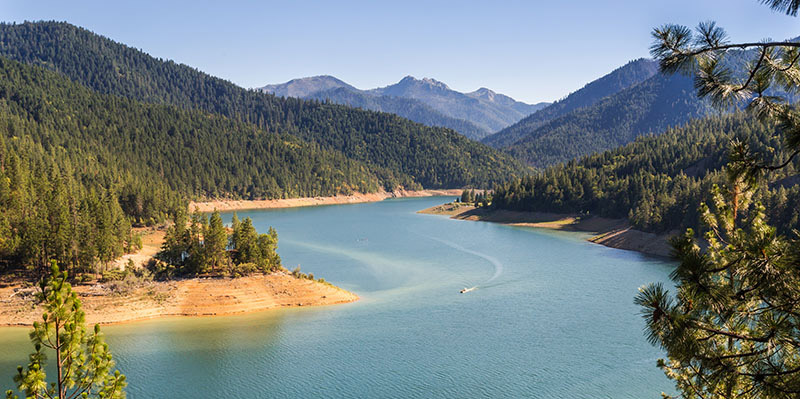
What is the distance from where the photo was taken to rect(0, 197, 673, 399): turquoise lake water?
114ft

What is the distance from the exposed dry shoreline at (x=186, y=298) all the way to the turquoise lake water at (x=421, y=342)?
6.29 feet

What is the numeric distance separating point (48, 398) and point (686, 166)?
131447mm

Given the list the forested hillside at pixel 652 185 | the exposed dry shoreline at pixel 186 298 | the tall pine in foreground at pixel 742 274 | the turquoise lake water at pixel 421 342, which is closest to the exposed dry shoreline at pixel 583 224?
the forested hillside at pixel 652 185

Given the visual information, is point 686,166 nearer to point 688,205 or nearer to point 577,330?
point 688,205

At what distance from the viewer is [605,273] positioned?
6862cm

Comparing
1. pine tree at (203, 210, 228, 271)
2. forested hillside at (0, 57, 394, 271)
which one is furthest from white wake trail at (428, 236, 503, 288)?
forested hillside at (0, 57, 394, 271)

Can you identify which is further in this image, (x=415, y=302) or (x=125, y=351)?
(x=415, y=302)

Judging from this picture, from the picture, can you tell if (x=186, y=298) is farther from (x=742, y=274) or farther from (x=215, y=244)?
(x=742, y=274)

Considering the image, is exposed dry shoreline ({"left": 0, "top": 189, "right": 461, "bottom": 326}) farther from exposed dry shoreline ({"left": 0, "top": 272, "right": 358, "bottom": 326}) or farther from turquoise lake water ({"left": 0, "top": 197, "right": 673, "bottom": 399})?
turquoise lake water ({"left": 0, "top": 197, "right": 673, "bottom": 399})

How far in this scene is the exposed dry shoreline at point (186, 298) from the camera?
49.1m

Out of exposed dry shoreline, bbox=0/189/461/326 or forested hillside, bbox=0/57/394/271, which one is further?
forested hillside, bbox=0/57/394/271

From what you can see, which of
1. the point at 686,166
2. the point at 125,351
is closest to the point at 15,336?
the point at 125,351

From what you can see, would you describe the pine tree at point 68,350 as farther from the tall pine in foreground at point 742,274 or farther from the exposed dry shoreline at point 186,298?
the exposed dry shoreline at point 186,298

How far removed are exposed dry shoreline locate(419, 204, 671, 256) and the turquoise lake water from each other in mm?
15588
